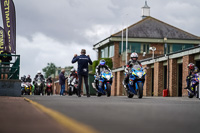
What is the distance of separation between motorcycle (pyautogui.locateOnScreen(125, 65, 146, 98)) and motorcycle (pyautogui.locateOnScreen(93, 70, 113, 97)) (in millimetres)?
3544

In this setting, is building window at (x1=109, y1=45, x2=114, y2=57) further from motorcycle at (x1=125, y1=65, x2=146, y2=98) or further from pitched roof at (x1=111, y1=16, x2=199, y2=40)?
motorcycle at (x1=125, y1=65, x2=146, y2=98)

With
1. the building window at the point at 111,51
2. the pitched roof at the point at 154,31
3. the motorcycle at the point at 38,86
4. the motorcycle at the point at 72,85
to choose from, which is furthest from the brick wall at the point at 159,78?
the building window at the point at 111,51

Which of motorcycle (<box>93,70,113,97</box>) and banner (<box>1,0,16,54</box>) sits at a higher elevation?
banner (<box>1,0,16,54</box>)

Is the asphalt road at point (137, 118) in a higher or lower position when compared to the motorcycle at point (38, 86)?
lower

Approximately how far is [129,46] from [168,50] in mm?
5504

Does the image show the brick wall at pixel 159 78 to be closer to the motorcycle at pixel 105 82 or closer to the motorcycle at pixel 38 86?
the motorcycle at pixel 38 86

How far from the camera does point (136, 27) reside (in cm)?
7438

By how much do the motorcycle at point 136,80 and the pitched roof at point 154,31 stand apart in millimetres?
51931

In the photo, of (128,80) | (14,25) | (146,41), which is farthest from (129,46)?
(128,80)

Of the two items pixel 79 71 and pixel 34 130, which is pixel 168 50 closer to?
pixel 79 71

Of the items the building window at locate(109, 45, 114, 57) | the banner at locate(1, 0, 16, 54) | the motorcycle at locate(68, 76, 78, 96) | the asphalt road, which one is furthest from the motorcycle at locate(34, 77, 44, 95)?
the building window at locate(109, 45, 114, 57)

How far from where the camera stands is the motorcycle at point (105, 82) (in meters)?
23.8

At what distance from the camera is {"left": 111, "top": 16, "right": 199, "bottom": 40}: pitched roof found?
7238 cm

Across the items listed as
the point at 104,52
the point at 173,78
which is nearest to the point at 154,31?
the point at 104,52
